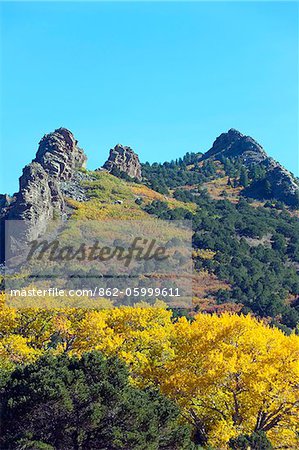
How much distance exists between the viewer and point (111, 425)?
690 inches

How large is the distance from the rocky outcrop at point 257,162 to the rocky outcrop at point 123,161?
2159cm

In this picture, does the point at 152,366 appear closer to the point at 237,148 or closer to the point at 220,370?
the point at 220,370

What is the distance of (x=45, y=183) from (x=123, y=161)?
95.2ft

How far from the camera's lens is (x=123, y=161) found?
102 m

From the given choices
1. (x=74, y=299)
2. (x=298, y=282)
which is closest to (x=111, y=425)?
(x=74, y=299)

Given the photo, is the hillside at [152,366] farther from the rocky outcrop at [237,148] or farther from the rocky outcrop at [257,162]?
the rocky outcrop at [237,148]

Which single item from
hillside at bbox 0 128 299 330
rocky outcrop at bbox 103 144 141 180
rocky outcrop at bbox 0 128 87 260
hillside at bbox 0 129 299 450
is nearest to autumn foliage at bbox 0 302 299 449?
hillside at bbox 0 129 299 450

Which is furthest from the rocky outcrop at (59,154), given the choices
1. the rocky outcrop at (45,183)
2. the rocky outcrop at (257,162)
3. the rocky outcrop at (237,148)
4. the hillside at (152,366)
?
the rocky outcrop at (237,148)

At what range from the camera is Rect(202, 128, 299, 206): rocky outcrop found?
103 m

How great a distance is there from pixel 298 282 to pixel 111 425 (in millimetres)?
53757

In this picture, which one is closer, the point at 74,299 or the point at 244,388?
the point at 244,388

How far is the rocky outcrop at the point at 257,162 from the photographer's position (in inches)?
4043

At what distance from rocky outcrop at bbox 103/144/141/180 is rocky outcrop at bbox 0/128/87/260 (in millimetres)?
8191

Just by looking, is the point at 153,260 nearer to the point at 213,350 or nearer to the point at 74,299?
the point at 74,299
